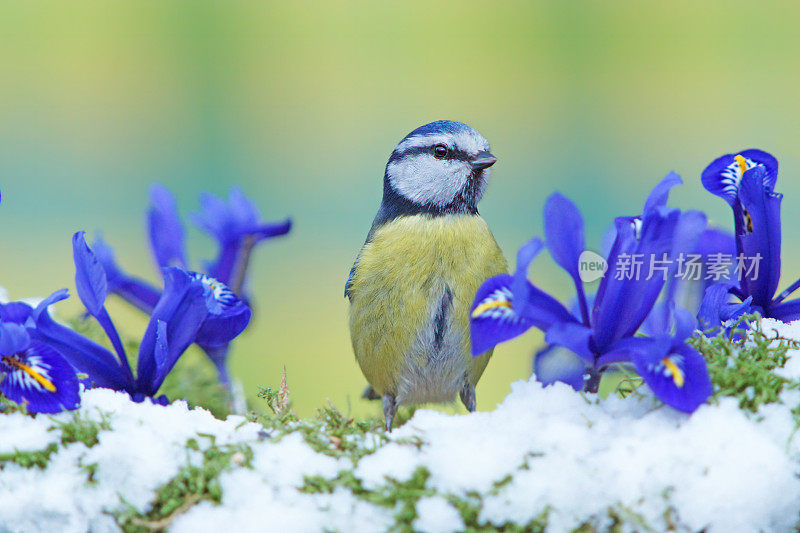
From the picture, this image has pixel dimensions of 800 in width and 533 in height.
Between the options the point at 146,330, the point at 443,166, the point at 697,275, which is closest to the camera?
the point at 146,330

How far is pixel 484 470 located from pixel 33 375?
70 cm

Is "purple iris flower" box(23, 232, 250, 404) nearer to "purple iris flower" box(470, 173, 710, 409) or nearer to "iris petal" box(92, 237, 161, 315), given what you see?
"iris petal" box(92, 237, 161, 315)

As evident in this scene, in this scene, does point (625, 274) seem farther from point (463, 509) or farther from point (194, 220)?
point (194, 220)

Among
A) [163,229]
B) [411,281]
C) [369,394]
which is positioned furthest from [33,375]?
[369,394]

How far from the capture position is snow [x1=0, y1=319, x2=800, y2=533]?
0.91 meters

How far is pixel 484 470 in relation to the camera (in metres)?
0.95

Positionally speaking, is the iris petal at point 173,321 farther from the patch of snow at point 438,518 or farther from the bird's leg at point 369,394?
the bird's leg at point 369,394

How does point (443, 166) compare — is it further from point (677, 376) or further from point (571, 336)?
point (677, 376)

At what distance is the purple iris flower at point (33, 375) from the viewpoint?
1.08m

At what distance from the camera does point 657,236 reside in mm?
1103

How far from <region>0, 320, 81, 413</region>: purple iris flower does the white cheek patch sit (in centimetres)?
91

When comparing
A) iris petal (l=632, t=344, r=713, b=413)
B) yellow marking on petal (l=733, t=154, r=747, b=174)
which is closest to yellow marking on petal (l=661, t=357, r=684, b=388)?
iris petal (l=632, t=344, r=713, b=413)

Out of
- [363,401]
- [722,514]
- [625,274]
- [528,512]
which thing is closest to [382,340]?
[363,401]

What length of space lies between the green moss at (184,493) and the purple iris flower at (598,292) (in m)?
0.39
